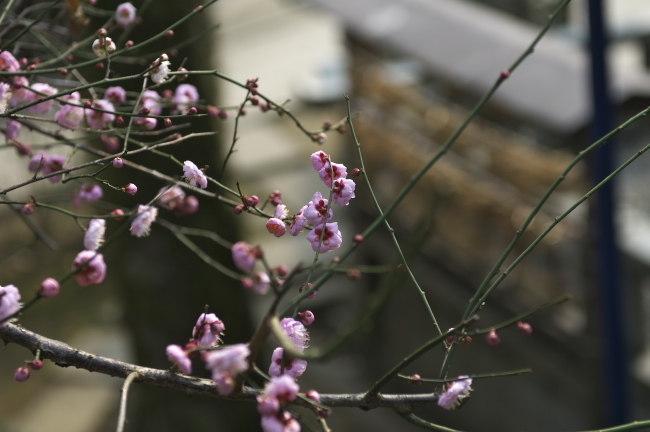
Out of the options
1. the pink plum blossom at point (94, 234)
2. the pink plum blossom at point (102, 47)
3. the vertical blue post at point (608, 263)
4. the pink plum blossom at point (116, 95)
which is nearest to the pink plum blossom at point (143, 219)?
the pink plum blossom at point (94, 234)

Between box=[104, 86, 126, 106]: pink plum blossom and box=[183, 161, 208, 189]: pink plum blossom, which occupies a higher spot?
box=[183, 161, 208, 189]: pink plum blossom

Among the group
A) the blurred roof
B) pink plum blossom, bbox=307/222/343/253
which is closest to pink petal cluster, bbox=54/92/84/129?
pink plum blossom, bbox=307/222/343/253

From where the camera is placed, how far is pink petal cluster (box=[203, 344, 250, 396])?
81 cm

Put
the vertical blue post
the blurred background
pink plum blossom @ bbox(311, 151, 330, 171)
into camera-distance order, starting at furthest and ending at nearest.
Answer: the blurred background → the vertical blue post → pink plum blossom @ bbox(311, 151, 330, 171)

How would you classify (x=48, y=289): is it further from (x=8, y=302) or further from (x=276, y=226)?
(x=276, y=226)

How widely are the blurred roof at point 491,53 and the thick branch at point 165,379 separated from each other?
6.85 ft

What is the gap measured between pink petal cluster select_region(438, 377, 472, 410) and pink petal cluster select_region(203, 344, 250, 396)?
266mm

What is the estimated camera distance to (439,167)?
4.23 metres

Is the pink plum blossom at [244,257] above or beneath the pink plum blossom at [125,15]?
beneath

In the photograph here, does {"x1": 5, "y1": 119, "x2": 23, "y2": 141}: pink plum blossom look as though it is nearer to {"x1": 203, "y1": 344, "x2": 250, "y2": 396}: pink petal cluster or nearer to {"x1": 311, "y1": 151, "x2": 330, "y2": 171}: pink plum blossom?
{"x1": 311, "y1": 151, "x2": 330, "y2": 171}: pink plum blossom

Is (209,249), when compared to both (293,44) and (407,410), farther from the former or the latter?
(293,44)

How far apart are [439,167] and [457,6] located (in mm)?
805

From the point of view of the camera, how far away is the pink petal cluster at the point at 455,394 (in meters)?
0.97

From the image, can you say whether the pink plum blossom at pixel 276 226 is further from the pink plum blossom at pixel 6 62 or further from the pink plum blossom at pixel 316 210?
the pink plum blossom at pixel 6 62
